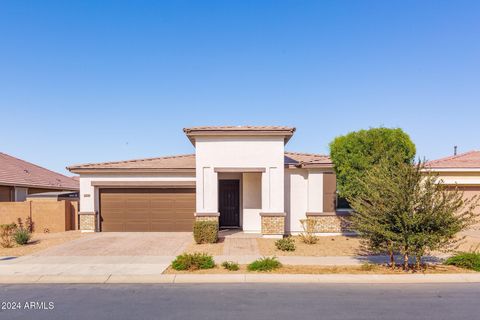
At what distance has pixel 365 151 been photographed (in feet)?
45.1

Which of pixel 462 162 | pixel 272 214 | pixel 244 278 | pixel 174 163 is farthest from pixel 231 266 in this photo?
pixel 462 162

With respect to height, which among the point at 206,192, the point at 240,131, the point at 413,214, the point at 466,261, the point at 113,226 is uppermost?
the point at 240,131

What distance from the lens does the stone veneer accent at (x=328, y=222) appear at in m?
15.9

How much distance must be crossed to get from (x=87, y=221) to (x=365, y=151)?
1402cm

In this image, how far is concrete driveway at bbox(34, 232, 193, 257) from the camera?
39.1 feet

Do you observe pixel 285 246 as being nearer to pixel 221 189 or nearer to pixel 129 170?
pixel 221 189

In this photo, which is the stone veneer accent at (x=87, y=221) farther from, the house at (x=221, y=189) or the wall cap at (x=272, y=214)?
the wall cap at (x=272, y=214)

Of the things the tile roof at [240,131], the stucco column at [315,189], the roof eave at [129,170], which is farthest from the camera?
the roof eave at [129,170]

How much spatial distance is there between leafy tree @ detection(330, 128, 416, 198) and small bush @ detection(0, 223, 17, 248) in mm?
14251

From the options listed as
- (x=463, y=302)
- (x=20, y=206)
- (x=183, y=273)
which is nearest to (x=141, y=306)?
(x=183, y=273)

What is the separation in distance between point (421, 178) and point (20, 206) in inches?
721

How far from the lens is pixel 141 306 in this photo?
22.1 feet

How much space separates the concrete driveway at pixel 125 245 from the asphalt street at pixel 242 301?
3702mm

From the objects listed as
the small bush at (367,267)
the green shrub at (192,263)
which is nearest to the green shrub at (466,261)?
the small bush at (367,267)
